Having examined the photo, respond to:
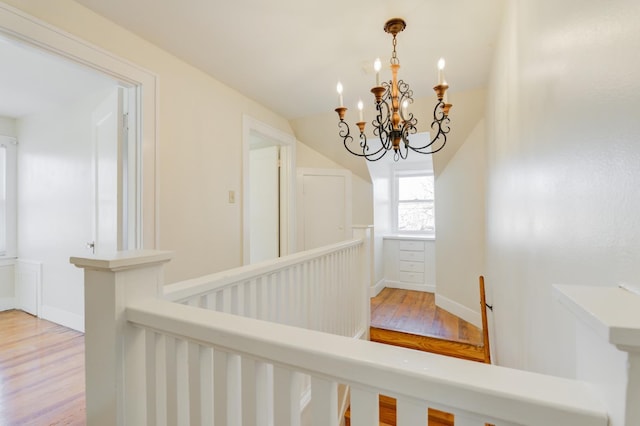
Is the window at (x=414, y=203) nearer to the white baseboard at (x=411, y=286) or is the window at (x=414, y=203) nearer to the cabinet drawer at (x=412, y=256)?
the cabinet drawer at (x=412, y=256)

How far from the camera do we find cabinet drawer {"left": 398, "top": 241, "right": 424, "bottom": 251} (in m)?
4.66

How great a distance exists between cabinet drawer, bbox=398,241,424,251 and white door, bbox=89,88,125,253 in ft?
12.9

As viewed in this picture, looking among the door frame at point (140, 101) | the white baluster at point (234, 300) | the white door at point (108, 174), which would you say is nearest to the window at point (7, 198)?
the white door at point (108, 174)

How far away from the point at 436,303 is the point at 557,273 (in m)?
3.34

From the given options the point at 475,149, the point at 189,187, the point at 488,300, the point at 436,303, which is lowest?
the point at 436,303

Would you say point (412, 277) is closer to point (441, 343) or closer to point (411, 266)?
point (411, 266)

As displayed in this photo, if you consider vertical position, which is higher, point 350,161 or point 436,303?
point 350,161

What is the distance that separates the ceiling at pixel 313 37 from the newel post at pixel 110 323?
5.15 ft

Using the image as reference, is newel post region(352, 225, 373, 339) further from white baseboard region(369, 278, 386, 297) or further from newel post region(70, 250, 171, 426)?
newel post region(70, 250, 171, 426)

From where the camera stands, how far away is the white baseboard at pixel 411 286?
4.53m

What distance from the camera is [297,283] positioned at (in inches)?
70.1

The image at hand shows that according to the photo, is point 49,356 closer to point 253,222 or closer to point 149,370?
point 253,222

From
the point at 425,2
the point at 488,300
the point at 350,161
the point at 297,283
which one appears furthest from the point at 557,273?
the point at 350,161

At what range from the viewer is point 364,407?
49 centimetres
